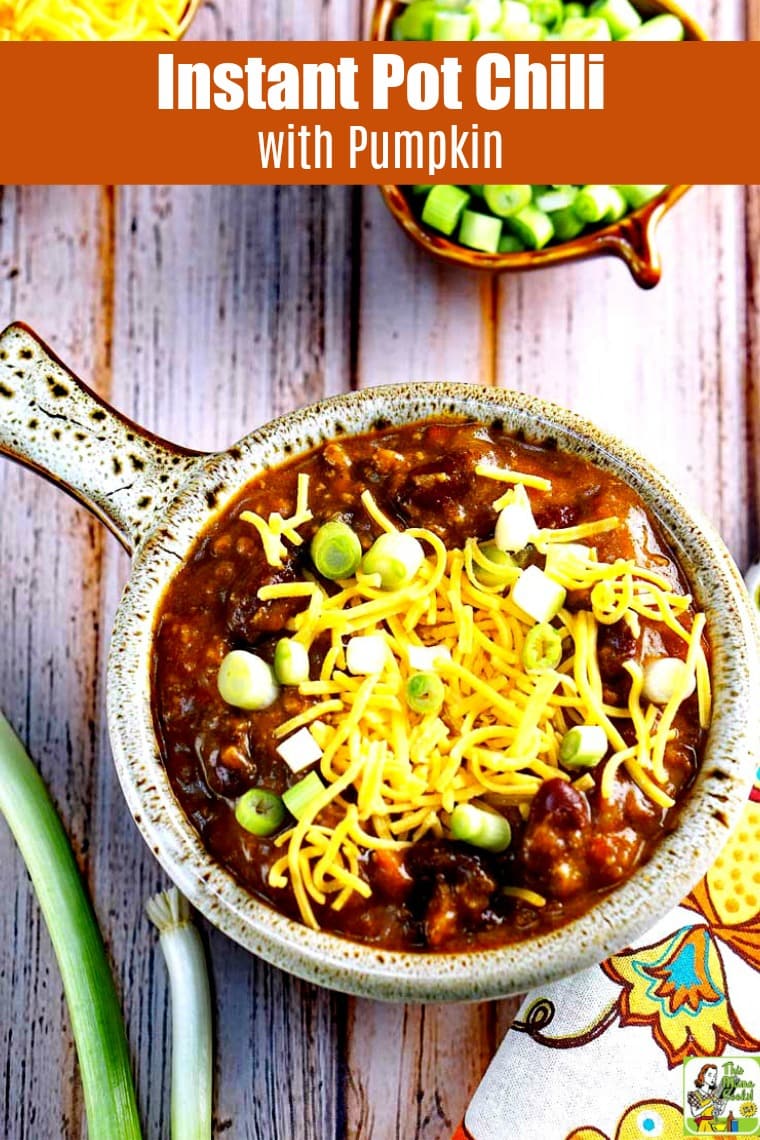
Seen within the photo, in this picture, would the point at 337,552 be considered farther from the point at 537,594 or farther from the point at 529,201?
the point at 529,201

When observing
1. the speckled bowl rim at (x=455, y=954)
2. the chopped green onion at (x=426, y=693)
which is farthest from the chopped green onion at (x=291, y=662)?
the speckled bowl rim at (x=455, y=954)

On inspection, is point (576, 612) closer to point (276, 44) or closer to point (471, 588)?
point (471, 588)

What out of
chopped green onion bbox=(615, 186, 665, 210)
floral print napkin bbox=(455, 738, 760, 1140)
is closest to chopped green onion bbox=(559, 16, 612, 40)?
chopped green onion bbox=(615, 186, 665, 210)

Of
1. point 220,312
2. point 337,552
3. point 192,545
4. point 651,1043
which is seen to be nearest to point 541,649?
point 337,552

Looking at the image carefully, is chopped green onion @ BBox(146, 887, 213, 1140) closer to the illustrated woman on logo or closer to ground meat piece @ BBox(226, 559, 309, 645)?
ground meat piece @ BBox(226, 559, 309, 645)

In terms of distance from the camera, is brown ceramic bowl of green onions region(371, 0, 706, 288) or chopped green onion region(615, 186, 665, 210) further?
chopped green onion region(615, 186, 665, 210)

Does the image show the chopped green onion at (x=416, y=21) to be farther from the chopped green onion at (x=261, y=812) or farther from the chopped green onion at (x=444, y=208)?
the chopped green onion at (x=261, y=812)
